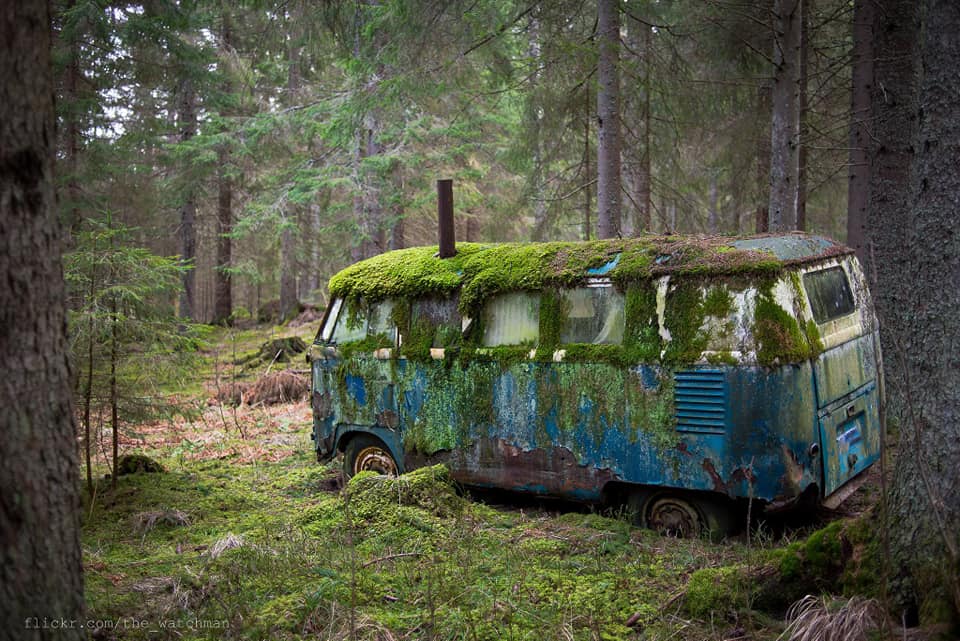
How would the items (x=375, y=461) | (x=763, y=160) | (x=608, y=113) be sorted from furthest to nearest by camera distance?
(x=763, y=160)
(x=608, y=113)
(x=375, y=461)

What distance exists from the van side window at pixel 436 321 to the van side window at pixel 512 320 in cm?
34

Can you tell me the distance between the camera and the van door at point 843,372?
5441 mm

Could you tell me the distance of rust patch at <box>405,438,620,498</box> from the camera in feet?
20.1

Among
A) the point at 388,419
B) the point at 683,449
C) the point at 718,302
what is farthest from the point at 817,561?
the point at 388,419

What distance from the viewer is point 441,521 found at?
19.5ft

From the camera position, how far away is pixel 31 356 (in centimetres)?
277

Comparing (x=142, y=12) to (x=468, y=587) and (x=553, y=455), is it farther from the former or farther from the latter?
(x=468, y=587)

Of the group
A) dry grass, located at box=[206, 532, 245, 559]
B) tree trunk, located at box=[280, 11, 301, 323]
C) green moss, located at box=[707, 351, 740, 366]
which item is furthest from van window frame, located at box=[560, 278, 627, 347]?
tree trunk, located at box=[280, 11, 301, 323]

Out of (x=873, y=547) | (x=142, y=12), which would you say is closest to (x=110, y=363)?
(x=873, y=547)

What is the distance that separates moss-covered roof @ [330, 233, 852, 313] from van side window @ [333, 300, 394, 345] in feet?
0.46

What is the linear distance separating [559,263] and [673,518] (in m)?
2.35

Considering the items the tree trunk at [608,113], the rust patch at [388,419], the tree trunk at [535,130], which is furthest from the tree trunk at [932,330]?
the tree trunk at [535,130]

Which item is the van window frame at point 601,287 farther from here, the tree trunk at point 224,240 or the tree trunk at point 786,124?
the tree trunk at point 224,240

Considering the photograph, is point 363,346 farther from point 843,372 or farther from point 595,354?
point 843,372
